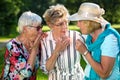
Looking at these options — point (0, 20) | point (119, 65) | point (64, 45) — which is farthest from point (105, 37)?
point (0, 20)

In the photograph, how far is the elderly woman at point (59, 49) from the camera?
495 cm

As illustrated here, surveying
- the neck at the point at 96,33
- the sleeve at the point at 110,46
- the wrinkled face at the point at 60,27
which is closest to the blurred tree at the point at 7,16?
the wrinkled face at the point at 60,27

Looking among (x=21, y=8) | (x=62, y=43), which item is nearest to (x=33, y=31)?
(x=62, y=43)

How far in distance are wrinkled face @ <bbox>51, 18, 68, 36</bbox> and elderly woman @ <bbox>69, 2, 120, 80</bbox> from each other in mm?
404

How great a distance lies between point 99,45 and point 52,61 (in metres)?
0.74

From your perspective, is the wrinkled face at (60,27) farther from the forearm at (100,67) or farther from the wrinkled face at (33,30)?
the forearm at (100,67)

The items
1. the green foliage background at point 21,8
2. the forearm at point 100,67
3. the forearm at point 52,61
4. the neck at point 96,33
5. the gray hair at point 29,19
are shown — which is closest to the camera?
the forearm at point 100,67

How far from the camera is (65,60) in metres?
5.09

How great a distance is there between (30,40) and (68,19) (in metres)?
0.59

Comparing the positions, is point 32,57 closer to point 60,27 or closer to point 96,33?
point 60,27

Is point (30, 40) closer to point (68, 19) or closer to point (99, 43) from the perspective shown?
point (68, 19)

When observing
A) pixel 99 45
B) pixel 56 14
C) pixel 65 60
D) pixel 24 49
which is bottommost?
pixel 65 60

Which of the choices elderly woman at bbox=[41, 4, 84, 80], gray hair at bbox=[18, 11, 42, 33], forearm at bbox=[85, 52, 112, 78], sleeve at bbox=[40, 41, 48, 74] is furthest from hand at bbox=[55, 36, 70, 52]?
forearm at bbox=[85, 52, 112, 78]

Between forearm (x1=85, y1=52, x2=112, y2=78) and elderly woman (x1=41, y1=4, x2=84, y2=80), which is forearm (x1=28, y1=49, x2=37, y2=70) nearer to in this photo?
elderly woman (x1=41, y1=4, x2=84, y2=80)
